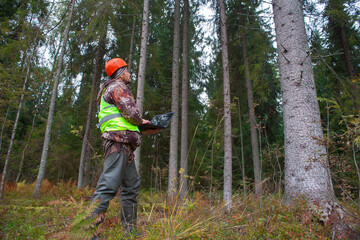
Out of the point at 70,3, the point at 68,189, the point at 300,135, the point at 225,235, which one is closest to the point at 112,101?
the point at 225,235

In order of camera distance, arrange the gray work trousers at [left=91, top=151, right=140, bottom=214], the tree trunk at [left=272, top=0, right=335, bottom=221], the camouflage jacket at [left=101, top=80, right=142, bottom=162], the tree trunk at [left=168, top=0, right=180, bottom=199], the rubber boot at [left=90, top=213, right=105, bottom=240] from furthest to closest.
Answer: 1. the tree trunk at [left=168, top=0, right=180, bottom=199]
2. the tree trunk at [left=272, top=0, right=335, bottom=221]
3. the camouflage jacket at [left=101, top=80, right=142, bottom=162]
4. the gray work trousers at [left=91, top=151, right=140, bottom=214]
5. the rubber boot at [left=90, top=213, right=105, bottom=240]

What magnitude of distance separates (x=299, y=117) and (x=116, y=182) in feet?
8.14

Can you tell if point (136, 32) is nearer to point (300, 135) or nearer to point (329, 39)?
point (329, 39)

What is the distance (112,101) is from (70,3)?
9.70 metres

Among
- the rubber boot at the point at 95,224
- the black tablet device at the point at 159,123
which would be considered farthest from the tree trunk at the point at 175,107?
the rubber boot at the point at 95,224

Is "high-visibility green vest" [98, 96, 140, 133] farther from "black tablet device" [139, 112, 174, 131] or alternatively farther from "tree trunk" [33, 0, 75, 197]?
"tree trunk" [33, 0, 75, 197]

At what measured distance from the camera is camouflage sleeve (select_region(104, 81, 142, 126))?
267cm

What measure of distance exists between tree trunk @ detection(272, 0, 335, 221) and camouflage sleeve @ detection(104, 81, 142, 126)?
2.01 meters

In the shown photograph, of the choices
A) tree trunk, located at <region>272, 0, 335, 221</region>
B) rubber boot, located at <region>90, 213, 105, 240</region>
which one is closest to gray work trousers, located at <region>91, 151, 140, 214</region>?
rubber boot, located at <region>90, 213, 105, 240</region>

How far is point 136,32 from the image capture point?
1158 cm

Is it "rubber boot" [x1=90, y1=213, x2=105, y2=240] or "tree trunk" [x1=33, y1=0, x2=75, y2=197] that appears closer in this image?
"rubber boot" [x1=90, y1=213, x2=105, y2=240]

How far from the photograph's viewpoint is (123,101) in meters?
2.70

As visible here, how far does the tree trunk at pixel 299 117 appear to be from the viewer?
2854 millimetres

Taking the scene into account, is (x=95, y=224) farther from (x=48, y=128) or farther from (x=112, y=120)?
(x=48, y=128)
